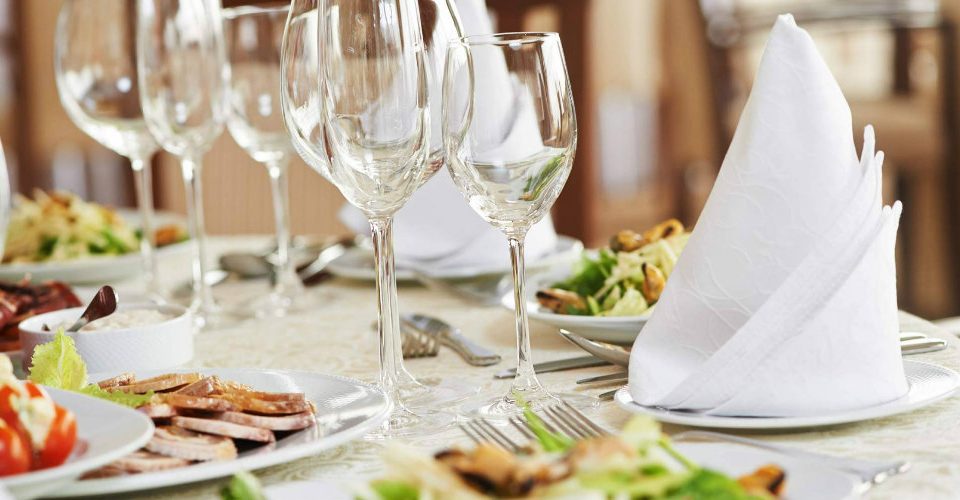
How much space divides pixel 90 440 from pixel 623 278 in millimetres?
609

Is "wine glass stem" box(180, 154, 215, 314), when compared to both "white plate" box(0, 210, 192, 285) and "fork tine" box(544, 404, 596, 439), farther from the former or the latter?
"fork tine" box(544, 404, 596, 439)

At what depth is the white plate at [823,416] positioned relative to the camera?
2.62ft

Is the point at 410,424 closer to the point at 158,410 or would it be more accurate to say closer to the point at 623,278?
the point at 158,410

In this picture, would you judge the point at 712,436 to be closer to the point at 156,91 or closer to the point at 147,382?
the point at 147,382

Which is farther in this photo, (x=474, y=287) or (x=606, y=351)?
(x=474, y=287)

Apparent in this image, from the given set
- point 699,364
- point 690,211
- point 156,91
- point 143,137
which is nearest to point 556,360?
point 699,364

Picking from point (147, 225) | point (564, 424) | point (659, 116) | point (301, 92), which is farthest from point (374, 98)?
point (659, 116)

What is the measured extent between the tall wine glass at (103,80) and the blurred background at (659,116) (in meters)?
1.22

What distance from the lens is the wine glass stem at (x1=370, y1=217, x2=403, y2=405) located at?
0.95 metres

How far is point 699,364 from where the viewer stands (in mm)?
897

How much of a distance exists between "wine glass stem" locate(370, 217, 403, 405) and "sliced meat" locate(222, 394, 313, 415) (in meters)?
0.11

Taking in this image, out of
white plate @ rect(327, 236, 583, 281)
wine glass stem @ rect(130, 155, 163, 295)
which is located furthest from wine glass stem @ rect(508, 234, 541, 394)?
wine glass stem @ rect(130, 155, 163, 295)

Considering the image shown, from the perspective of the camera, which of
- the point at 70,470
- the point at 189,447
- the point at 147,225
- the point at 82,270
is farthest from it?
the point at 82,270

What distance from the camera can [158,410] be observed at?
0.79 metres
